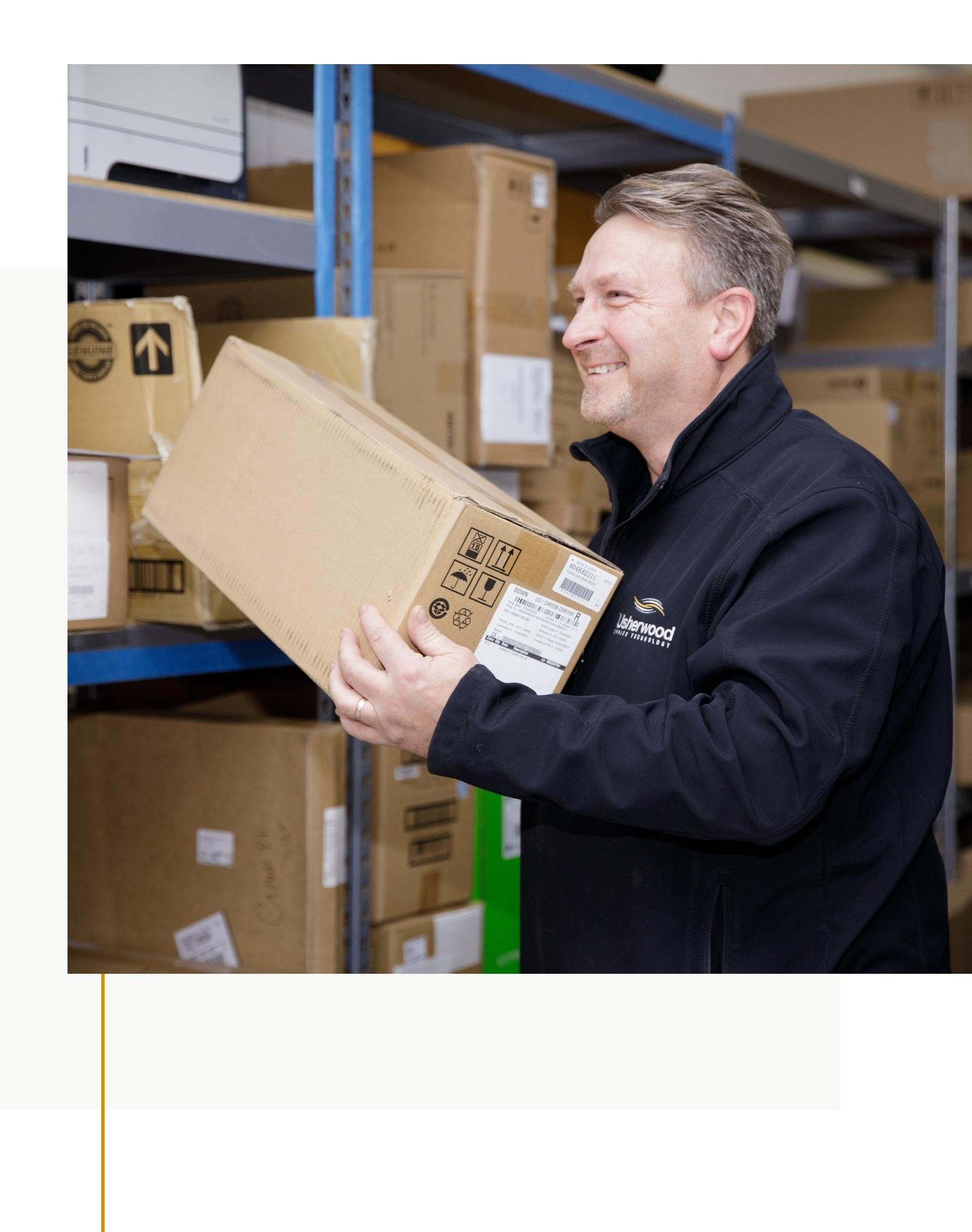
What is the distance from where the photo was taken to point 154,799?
203 centimetres

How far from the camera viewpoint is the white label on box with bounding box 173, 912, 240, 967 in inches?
77.5

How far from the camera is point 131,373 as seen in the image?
66.0 inches

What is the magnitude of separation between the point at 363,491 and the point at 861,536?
478 mm

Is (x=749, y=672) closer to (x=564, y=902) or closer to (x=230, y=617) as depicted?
(x=564, y=902)

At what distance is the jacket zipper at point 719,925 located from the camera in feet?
4.36

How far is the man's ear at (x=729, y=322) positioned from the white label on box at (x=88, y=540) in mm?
749

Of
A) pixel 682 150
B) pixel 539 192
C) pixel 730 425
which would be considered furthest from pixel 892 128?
pixel 730 425

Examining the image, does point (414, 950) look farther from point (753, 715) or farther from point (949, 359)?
point (949, 359)

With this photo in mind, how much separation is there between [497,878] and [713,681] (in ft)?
3.93

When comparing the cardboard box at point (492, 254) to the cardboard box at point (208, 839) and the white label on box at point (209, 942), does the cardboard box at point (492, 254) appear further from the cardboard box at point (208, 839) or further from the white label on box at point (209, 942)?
the white label on box at point (209, 942)

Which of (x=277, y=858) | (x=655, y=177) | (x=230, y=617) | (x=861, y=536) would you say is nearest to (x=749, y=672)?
(x=861, y=536)

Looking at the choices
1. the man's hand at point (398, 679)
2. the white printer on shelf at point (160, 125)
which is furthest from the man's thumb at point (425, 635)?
the white printer on shelf at point (160, 125)

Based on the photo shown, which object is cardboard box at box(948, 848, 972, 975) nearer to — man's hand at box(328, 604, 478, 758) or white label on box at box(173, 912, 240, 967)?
white label on box at box(173, 912, 240, 967)
